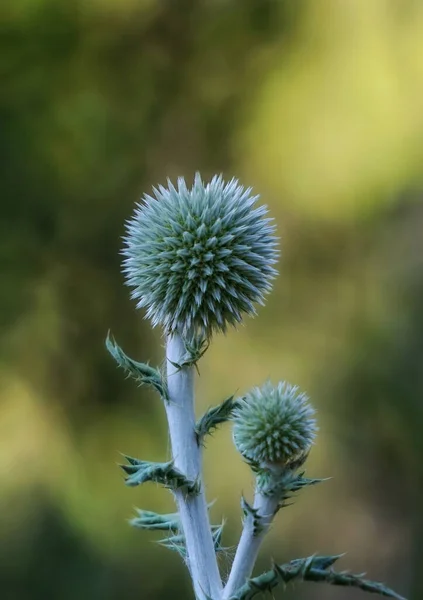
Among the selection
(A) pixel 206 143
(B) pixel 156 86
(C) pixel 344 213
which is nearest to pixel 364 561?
(C) pixel 344 213

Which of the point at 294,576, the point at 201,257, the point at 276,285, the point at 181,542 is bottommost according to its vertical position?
the point at 294,576

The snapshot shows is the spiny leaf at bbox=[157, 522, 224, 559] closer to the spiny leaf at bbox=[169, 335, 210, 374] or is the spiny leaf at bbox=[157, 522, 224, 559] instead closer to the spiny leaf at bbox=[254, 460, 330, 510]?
the spiny leaf at bbox=[254, 460, 330, 510]

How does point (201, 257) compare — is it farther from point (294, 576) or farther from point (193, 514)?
point (294, 576)

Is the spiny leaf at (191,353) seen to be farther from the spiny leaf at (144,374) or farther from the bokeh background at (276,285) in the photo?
the bokeh background at (276,285)

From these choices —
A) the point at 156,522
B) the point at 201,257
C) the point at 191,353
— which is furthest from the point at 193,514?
the point at 201,257

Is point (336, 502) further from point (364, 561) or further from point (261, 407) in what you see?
point (261, 407)
